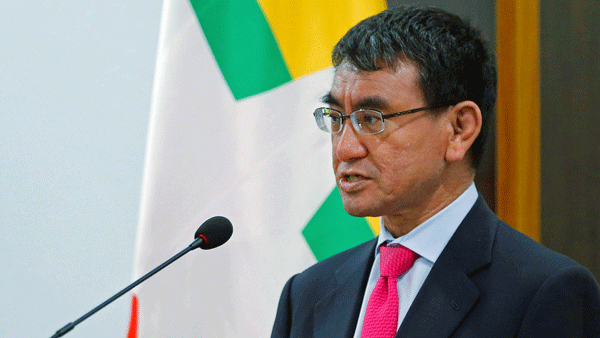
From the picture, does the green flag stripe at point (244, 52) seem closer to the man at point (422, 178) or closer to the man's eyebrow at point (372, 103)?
the man at point (422, 178)

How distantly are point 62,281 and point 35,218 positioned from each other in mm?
270

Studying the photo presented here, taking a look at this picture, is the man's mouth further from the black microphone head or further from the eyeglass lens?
the black microphone head

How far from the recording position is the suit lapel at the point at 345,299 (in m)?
1.37

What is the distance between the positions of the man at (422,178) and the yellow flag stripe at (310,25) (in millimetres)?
683

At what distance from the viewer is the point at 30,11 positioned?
2.39 meters

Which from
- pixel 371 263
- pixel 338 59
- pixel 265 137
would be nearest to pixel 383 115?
pixel 338 59

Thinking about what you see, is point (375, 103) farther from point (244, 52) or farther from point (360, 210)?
point (244, 52)

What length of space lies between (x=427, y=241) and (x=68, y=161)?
5.32ft

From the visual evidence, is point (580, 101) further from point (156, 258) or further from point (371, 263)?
point (156, 258)

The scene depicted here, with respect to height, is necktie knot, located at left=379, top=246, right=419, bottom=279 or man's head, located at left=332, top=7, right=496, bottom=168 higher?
man's head, located at left=332, top=7, right=496, bottom=168

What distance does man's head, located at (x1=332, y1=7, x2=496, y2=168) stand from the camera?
129cm

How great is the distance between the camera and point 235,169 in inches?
80.7

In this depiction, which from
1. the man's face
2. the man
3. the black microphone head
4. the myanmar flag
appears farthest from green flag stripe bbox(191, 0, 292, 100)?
the black microphone head

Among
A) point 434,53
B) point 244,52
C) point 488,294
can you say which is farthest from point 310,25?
point 488,294
